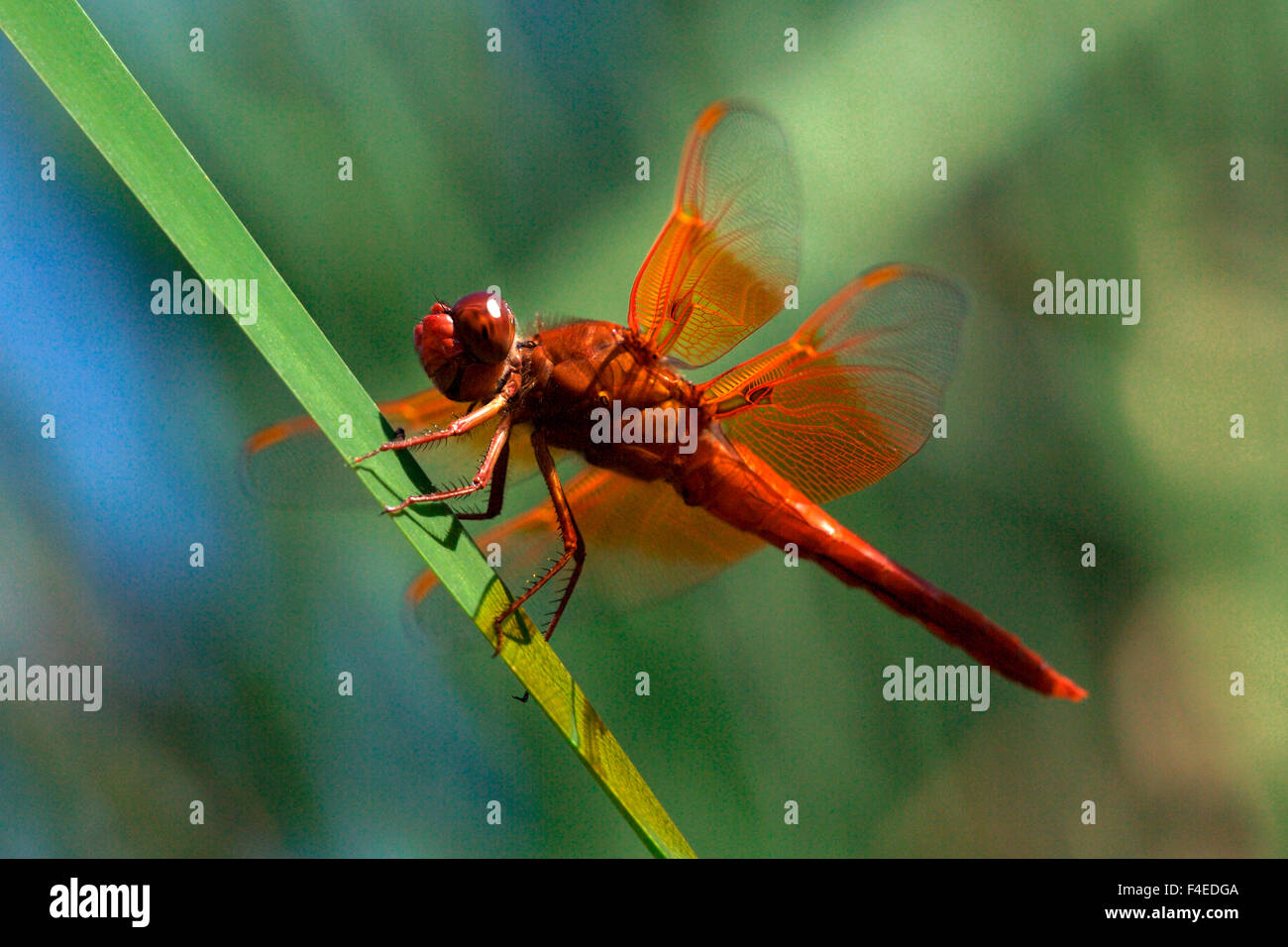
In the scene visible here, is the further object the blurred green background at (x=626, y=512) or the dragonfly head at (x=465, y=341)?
the blurred green background at (x=626, y=512)

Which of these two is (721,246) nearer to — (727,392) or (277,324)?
(727,392)

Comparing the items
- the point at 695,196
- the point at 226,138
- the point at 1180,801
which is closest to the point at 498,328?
the point at 695,196
